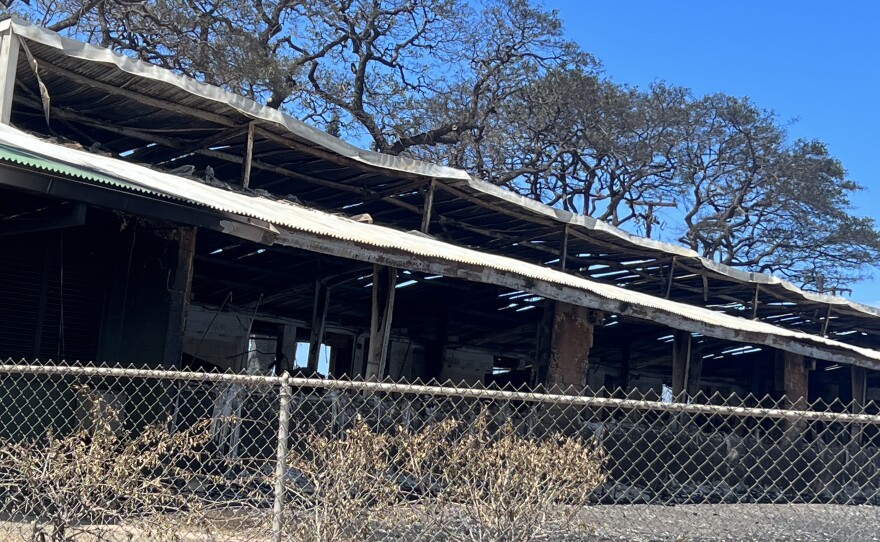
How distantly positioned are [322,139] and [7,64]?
3.73 meters

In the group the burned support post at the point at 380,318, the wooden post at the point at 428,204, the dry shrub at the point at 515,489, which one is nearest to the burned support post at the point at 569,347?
the wooden post at the point at 428,204

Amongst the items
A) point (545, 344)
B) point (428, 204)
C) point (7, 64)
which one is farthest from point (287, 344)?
point (7, 64)

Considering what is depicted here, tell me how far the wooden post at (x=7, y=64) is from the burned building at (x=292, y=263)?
21 mm

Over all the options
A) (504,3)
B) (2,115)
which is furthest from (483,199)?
(504,3)

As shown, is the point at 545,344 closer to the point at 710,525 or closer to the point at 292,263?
the point at 292,263

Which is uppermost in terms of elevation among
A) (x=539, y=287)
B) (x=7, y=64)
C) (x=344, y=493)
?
(x=7, y=64)

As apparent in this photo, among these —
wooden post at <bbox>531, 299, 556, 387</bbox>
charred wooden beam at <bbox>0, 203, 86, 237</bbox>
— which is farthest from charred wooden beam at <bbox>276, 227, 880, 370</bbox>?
charred wooden beam at <bbox>0, 203, 86, 237</bbox>

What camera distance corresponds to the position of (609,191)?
30703 millimetres

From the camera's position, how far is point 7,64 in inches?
372

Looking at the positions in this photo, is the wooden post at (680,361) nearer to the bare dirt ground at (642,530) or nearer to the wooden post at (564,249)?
the wooden post at (564,249)

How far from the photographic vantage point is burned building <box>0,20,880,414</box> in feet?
27.3

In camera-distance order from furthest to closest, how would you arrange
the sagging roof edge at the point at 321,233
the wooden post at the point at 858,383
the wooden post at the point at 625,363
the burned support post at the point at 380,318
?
the wooden post at the point at 625,363 → the wooden post at the point at 858,383 → the burned support post at the point at 380,318 → the sagging roof edge at the point at 321,233

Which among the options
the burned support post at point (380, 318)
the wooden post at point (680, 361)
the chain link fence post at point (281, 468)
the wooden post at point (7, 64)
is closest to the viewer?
the chain link fence post at point (281, 468)

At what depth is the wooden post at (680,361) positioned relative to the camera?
14.4 m
